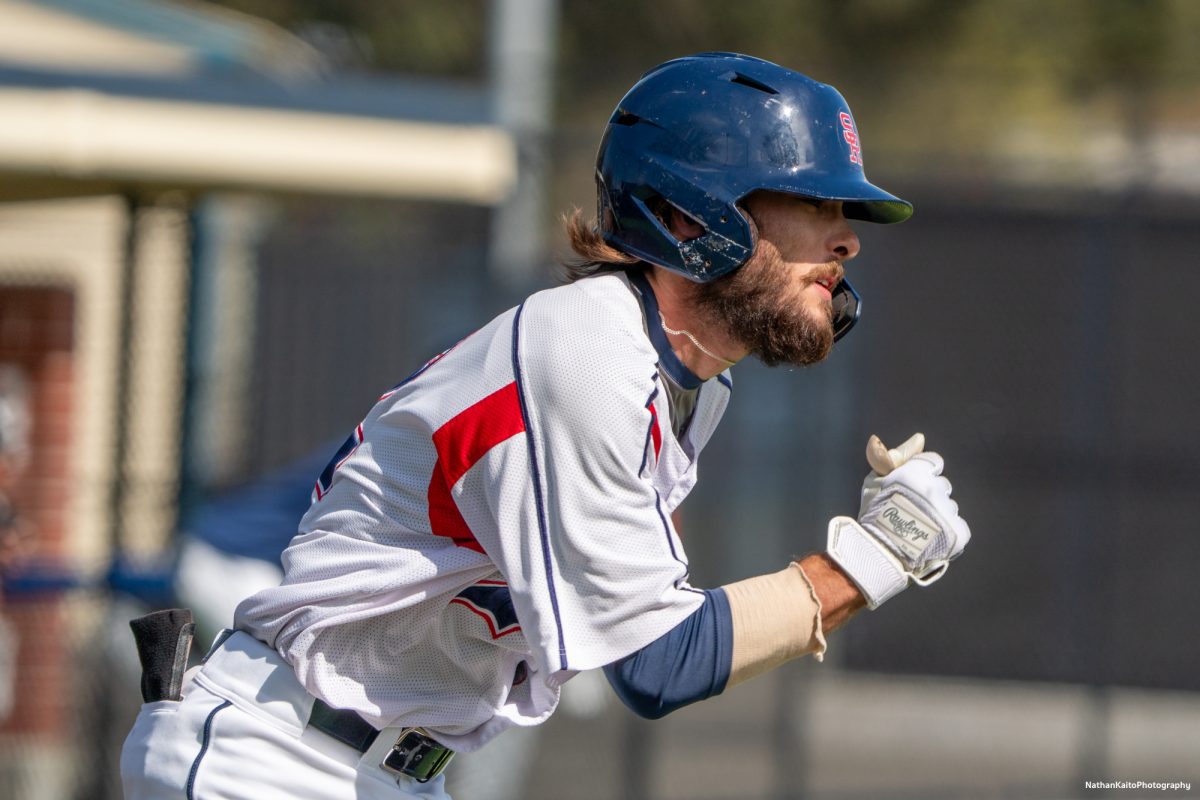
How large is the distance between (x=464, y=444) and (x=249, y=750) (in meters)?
0.76

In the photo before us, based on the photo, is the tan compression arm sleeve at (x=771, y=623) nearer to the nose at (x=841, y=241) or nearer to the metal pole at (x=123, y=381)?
the nose at (x=841, y=241)

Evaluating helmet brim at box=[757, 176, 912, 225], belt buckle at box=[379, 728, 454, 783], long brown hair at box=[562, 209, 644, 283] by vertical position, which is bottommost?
belt buckle at box=[379, 728, 454, 783]

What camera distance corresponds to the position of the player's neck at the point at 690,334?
10.8 feet

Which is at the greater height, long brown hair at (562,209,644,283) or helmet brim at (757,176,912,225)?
helmet brim at (757,176,912,225)

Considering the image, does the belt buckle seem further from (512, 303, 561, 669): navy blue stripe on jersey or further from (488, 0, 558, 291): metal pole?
(488, 0, 558, 291): metal pole

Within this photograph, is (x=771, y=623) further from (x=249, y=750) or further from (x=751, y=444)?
(x=751, y=444)

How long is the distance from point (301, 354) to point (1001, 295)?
147 inches

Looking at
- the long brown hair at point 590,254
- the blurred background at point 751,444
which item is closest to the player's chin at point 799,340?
the long brown hair at point 590,254

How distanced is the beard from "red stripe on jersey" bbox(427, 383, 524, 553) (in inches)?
20.8

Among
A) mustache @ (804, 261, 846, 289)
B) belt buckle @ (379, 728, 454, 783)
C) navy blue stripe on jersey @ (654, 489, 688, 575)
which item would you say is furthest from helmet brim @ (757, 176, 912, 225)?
belt buckle @ (379, 728, 454, 783)

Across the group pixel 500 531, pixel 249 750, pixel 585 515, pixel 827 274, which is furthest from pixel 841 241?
pixel 249 750

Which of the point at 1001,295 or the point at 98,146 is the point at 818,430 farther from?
the point at 98,146

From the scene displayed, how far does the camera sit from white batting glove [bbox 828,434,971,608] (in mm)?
3107

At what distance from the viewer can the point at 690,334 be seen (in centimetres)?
330
